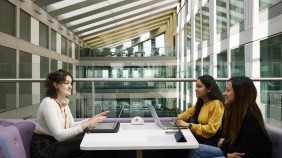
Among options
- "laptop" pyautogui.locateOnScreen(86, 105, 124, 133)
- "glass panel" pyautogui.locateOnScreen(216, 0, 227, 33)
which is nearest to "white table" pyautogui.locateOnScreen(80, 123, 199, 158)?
"laptop" pyautogui.locateOnScreen(86, 105, 124, 133)

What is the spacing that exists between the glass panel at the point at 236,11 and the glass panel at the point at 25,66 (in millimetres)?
9399

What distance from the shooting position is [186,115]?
138 inches

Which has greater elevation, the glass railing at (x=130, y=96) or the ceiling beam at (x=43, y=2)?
the ceiling beam at (x=43, y=2)

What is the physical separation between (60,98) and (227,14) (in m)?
14.0

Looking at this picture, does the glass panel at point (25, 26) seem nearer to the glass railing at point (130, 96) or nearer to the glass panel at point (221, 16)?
the glass panel at point (221, 16)

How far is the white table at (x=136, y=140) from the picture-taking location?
7.07 ft

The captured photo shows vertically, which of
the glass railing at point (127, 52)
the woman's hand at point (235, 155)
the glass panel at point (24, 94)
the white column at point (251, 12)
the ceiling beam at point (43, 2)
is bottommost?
the woman's hand at point (235, 155)

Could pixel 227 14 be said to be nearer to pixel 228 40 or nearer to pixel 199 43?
pixel 228 40

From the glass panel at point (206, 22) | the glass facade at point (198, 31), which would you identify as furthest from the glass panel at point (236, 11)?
the glass facade at point (198, 31)

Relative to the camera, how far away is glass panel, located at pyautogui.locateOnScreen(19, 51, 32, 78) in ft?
22.2

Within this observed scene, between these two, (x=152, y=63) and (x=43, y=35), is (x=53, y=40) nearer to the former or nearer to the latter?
(x=43, y=35)

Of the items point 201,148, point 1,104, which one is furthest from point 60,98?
point 1,104

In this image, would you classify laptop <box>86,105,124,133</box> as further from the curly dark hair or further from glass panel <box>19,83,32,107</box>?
glass panel <box>19,83,32,107</box>

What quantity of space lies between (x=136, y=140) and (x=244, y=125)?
0.78 m
